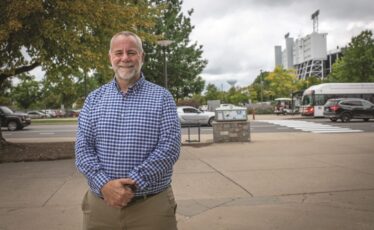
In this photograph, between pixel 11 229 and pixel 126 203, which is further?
pixel 11 229

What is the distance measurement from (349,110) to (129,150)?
2883 centimetres

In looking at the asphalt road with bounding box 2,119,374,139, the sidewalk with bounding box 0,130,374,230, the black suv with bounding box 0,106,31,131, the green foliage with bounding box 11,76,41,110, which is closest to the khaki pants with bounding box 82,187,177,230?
the sidewalk with bounding box 0,130,374,230

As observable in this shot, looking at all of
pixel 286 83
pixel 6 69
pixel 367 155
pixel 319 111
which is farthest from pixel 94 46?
pixel 286 83

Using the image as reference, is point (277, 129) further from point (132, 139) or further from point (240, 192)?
point (132, 139)

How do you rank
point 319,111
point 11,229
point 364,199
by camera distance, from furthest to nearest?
point 319,111 < point 364,199 < point 11,229

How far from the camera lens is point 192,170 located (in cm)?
912

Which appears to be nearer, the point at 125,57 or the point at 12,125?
the point at 125,57

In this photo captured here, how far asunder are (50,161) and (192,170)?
4.36 metres

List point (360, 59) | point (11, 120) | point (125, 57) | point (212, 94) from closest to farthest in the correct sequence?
point (125, 57), point (11, 120), point (360, 59), point (212, 94)

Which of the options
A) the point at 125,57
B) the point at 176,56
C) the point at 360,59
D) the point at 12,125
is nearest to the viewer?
the point at 125,57

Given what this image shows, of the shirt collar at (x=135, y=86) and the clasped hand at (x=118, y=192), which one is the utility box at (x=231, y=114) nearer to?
the shirt collar at (x=135, y=86)

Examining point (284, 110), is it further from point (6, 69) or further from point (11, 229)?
point (11, 229)

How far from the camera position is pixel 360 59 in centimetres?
4712

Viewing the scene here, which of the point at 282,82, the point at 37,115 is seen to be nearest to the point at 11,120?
the point at 37,115
